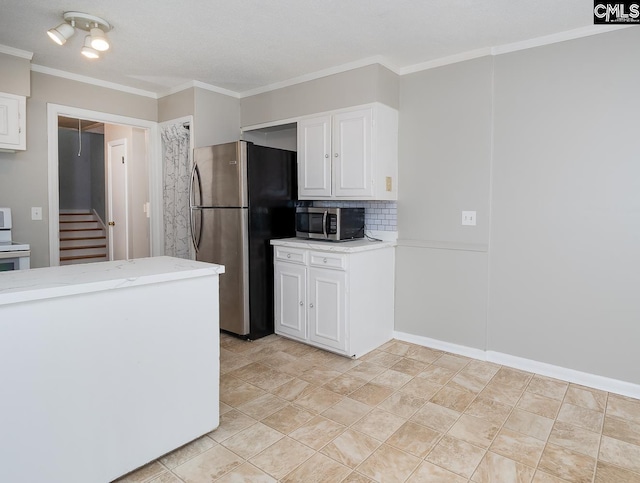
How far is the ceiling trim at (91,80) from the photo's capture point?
359 centimetres

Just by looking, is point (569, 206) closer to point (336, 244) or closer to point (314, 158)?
point (336, 244)

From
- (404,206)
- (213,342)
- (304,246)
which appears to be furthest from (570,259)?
(213,342)

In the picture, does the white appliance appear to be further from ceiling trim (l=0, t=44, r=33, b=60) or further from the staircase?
the staircase

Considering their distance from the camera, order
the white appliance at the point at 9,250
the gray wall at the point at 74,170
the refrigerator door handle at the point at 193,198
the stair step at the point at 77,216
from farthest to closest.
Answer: the gray wall at the point at 74,170 → the stair step at the point at 77,216 → the refrigerator door handle at the point at 193,198 → the white appliance at the point at 9,250

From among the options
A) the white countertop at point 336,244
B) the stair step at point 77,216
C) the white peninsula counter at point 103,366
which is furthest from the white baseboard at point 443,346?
the stair step at point 77,216

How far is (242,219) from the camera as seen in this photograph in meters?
3.60

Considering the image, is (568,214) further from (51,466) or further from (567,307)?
(51,466)

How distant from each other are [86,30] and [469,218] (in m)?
3.15

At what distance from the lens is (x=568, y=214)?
2.88 metres

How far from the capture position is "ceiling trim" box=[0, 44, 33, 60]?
314 centimetres

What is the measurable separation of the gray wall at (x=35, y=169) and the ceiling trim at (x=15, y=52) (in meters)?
0.33

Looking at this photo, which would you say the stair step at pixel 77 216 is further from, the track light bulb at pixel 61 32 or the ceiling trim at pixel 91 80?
the track light bulb at pixel 61 32

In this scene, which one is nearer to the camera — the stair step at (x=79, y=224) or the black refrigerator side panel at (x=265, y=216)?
the black refrigerator side panel at (x=265, y=216)

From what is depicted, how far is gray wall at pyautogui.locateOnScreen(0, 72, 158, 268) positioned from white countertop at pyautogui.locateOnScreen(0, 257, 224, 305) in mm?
1977
